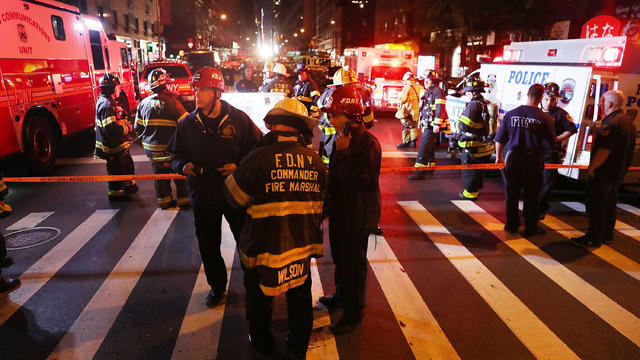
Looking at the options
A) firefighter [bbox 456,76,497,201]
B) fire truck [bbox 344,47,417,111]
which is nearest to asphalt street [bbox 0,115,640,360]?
firefighter [bbox 456,76,497,201]

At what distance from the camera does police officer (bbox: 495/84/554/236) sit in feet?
17.5

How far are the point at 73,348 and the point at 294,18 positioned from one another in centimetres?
20554

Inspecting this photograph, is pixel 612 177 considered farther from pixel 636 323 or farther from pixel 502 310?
pixel 502 310

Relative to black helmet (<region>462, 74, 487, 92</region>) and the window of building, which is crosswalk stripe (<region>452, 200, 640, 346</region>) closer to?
black helmet (<region>462, 74, 487, 92</region>)

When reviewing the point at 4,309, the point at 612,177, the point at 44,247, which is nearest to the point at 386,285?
the point at 612,177

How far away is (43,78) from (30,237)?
4.82 metres

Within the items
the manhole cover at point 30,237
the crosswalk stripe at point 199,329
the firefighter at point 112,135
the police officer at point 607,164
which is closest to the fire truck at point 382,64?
the firefighter at point 112,135

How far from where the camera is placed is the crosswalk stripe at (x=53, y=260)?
Answer: 4181mm

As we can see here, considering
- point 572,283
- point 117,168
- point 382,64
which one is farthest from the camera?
point 382,64

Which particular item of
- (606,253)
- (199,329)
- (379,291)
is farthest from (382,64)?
Answer: (199,329)

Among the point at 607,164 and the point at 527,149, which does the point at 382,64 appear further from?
the point at 607,164

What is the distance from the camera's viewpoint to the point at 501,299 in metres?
4.30

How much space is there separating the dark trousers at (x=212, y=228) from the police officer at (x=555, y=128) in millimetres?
4912

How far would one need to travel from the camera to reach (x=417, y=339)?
11.9 ft
